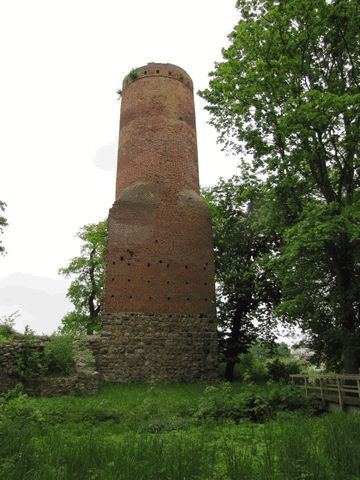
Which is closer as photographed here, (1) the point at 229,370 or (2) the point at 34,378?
(2) the point at 34,378

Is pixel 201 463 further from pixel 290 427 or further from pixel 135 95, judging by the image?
pixel 135 95

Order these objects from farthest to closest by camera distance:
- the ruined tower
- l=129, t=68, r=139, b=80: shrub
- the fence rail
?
1. l=129, t=68, r=139, b=80: shrub
2. the ruined tower
3. the fence rail

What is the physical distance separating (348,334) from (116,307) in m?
8.65

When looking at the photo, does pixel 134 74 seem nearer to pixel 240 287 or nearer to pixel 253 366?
pixel 240 287

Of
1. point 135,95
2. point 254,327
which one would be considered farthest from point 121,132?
point 254,327

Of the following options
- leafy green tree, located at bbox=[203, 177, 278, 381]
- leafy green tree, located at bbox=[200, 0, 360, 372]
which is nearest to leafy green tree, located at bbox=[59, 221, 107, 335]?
leafy green tree, located at bbox=[203, 177, 278, 381]

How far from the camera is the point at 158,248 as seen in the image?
56.0ft

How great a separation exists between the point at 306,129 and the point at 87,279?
21764mm

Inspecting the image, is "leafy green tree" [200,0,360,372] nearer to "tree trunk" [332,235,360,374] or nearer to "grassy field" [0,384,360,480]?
"tree trunk" [332,235,360,374]

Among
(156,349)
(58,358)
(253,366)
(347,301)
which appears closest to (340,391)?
(347,301)

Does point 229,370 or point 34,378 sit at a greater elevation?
point 229,370

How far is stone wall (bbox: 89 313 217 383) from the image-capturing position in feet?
49.7

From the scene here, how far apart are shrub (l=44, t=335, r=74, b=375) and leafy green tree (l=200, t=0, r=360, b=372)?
22.8 ft

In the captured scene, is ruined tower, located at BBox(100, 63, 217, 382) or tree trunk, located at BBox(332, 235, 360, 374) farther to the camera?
ruined tower, located at BBox(100, 63, 217, 382)
